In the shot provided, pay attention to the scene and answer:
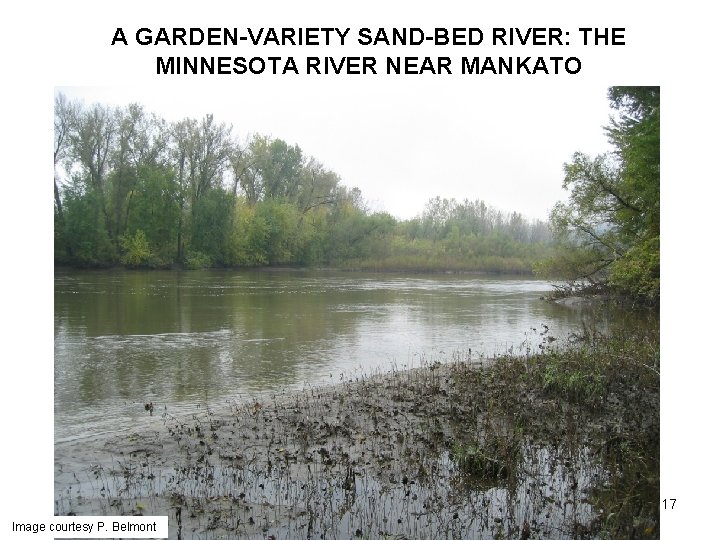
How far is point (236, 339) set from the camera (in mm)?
17578

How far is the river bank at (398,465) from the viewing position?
19.1 feet

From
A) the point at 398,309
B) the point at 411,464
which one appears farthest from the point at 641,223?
the point at 411,464

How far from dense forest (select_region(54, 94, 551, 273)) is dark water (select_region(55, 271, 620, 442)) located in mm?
4675

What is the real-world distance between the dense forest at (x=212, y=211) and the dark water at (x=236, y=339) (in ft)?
15.3

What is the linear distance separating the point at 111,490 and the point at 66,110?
1207 inches

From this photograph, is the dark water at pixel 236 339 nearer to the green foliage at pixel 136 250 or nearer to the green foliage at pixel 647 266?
the green foliage at pixel 647 266

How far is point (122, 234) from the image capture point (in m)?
38.2

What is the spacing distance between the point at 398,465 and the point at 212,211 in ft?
137

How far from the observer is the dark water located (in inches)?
437

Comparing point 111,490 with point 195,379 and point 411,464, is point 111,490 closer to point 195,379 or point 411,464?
point 411,464

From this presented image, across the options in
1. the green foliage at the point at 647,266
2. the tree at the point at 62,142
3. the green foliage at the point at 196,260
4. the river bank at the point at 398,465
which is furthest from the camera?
the green foliage at the point at 196,260

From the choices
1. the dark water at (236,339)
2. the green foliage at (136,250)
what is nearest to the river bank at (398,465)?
the dark water at (236,339)

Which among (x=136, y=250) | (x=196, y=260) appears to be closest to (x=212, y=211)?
(x=196, y=260)

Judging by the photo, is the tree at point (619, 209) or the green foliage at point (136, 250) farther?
the green foliage at point (136, 250)
